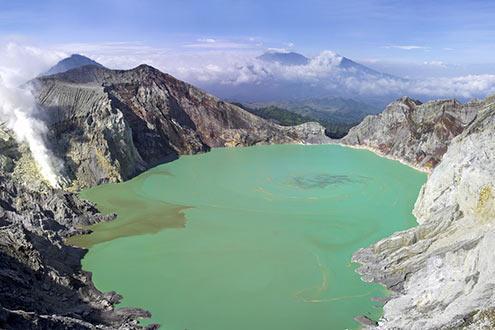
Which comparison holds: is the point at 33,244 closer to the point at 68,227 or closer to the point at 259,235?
the point at 68,227

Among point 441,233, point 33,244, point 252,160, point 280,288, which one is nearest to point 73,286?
point 33,244

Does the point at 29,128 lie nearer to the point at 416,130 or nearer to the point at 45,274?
the point at 45,274

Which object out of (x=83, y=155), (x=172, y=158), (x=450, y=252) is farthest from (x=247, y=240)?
(x=172, y=158)

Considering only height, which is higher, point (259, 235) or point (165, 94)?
point (165, 94)

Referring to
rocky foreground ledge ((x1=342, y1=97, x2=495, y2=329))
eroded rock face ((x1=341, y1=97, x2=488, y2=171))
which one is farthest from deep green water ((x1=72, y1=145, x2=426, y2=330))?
eroded rock face ((x1=341, y1=97, x2=488, y2=171))

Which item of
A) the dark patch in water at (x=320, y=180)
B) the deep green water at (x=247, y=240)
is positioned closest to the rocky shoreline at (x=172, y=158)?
the deep green water at (x=247, y=240)

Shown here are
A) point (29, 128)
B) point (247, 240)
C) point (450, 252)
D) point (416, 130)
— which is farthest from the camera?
point (416, 130)

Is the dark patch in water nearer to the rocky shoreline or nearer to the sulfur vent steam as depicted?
the rocky shoreline
